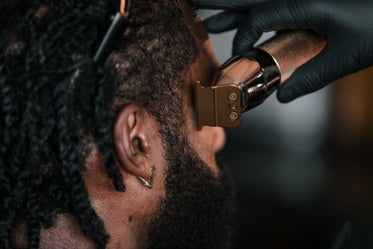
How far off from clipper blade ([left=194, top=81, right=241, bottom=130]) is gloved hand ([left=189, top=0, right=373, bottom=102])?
0.23 m

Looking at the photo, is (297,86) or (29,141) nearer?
(29,141)

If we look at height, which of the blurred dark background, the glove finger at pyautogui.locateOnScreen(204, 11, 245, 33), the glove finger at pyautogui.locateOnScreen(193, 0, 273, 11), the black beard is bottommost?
the blurred dark background

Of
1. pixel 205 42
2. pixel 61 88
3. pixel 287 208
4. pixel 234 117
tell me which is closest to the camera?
pixel 61 88

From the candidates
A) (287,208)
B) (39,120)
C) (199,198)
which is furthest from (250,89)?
(287,208)

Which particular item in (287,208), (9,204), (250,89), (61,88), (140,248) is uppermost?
(61,88)

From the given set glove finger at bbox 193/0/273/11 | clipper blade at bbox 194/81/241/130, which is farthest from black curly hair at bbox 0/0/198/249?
glove finger at bbox 193/0/273/11

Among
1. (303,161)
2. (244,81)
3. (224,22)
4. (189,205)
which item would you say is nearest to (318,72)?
(244,81)

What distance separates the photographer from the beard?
814mm

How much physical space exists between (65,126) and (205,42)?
0.43 m

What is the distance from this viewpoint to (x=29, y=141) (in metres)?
0.66

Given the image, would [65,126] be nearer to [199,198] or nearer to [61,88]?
[61,88]

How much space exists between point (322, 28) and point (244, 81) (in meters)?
0.29

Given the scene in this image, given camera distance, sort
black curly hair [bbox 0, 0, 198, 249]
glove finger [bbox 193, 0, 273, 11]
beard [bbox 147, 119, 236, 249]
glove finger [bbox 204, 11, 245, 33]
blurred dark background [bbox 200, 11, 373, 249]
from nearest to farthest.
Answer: black curly hair [bbox 0, 0, 198, 249] < beard [bbox 147, 119, 236, 249] < glove finger [bbox 193, 0, 273, 11] < glove finger [bbox 204, 11, 245, 33] < blurred dark background [bbox 200, 11, 373, 249]

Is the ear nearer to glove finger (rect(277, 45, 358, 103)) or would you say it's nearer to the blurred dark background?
glove finger (rect(277, 45, 358, 103))
